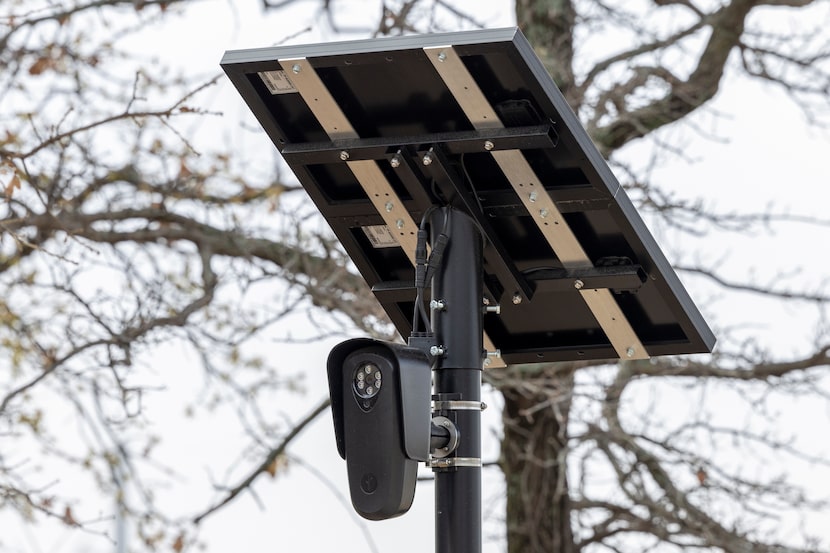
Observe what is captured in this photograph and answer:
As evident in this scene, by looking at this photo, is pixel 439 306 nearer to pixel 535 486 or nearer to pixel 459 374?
pixel 459 374

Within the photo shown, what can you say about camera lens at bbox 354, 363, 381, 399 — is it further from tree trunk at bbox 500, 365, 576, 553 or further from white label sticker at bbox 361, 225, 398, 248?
tree trunk at bbox 500, 365, 576, 553

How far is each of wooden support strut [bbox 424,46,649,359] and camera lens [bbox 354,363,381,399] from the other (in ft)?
1.75

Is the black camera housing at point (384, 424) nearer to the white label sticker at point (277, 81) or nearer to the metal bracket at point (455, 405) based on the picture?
the metal bracket at point (455, 405)

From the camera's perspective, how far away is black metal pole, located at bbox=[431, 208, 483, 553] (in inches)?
91.7

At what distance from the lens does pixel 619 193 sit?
2.45 m

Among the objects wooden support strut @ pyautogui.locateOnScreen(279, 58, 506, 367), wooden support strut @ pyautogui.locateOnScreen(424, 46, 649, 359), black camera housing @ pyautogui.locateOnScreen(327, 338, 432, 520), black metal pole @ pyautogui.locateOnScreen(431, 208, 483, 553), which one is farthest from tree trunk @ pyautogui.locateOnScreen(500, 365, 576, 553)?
black camera housing @ pyautogui.locateOnScreen(327, 338, 432, 520)

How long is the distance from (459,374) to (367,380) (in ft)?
0.84

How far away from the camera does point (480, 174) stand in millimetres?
2525

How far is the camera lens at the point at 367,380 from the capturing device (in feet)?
7.09

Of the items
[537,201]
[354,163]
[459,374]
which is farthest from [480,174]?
[459,374]

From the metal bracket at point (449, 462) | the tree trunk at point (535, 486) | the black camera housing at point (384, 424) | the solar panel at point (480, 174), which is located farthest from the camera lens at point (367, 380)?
the tree trunk at point (535, 486)

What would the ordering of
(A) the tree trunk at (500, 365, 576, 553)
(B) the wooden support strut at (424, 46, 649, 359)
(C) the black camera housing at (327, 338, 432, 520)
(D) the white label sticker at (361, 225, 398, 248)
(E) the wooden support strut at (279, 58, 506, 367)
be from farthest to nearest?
(A) the tree trunk at (500, 365, 576, 553) → (D) the white label sticker at (361, 225, 398, 248) → (E) the wooden support strut at (279, 58, 506, 367) → (B) the wooden support strut at (424, 46, 649, 359) → (C) the black camera housing at (327, 338, 432, 520)

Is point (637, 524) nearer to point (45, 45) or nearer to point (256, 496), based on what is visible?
point (256, 496)

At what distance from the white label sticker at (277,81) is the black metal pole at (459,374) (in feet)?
1.33
